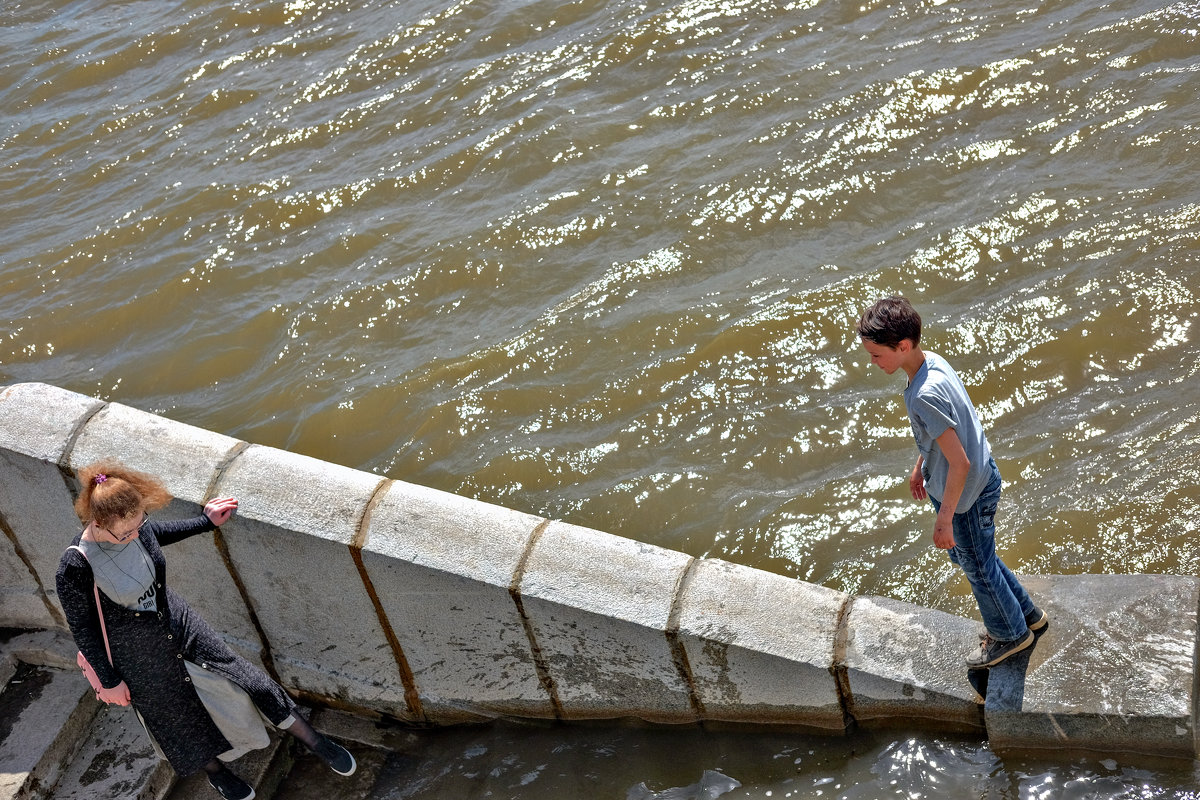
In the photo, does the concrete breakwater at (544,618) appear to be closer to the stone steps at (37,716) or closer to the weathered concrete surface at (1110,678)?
the weathered concrete surface at (1110,678)

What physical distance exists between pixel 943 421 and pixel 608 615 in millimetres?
1503

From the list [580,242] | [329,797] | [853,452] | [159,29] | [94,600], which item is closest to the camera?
[94,600]

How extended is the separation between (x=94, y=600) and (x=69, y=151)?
7470 millimetres

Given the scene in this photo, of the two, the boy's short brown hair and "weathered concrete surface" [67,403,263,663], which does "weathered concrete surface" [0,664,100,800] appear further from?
the boy's short brown hair

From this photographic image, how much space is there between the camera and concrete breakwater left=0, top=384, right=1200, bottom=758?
13.2 feet

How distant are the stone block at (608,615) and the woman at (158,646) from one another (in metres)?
1.13

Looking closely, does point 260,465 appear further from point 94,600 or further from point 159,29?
point 159,29

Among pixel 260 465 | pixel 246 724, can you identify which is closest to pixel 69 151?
pixel 260 465

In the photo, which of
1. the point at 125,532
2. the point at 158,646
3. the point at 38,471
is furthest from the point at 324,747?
the point at 38,471

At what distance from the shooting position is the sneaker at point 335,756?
15.3 ft

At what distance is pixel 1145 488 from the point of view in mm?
5348

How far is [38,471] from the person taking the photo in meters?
4.85

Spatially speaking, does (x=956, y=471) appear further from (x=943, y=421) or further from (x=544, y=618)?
(x=544, y=618)

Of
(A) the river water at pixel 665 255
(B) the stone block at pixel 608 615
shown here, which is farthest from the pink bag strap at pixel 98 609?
(A) the river water at pixel 665 255
